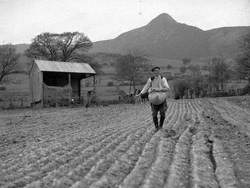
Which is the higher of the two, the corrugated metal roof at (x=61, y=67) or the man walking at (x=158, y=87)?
the corrugated metal roof at (x=61, y=67)

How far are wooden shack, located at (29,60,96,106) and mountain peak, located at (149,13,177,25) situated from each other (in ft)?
448

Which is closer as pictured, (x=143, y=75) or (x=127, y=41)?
(x=143, y=75)

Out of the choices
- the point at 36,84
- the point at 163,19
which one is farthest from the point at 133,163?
the point at 163,19

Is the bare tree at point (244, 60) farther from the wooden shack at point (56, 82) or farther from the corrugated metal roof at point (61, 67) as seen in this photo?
the corrugated metal roof at point (61, 67)

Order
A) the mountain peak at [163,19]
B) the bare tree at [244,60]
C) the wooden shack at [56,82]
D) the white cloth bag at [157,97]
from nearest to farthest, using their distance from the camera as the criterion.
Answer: the white cloth bag at [157,97] → the wooden shack at [56,82] → the bare tree at [244,60] → the mountain peak at [163,19]

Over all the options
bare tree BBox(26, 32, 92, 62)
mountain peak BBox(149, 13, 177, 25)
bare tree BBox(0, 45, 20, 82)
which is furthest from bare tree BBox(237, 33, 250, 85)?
mountain peak BBox(149, 13, 177, 25)

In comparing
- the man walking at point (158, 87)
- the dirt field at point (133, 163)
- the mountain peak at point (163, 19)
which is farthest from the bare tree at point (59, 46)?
the mountain peak at point (163, 19)

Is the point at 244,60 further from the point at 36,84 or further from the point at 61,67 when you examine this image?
the point at 36,84

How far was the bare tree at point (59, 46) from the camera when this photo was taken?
48750 mm

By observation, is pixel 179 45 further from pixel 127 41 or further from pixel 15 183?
pixel 15 183

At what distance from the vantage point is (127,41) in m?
143

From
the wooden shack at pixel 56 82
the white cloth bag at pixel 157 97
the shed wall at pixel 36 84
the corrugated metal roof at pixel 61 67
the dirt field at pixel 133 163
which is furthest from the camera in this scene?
the shed wall at pixel 36 84

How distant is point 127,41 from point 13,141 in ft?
451

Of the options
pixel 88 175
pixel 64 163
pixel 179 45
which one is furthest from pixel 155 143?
pixel 179 45
